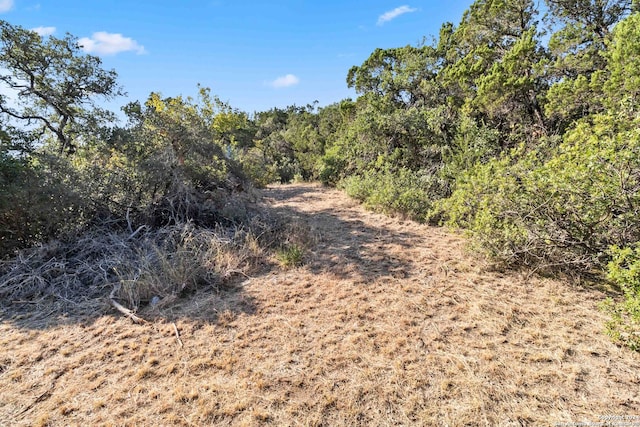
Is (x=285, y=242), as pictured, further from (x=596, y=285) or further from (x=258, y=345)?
(x=596, y=285)

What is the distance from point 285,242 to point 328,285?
1.28m

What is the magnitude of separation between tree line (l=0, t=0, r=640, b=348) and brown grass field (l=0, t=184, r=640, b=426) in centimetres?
57

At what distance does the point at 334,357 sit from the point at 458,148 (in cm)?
612

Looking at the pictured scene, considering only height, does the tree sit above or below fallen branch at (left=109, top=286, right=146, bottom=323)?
above

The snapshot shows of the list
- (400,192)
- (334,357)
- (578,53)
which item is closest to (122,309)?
(334,357)

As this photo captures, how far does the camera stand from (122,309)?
2852 mm

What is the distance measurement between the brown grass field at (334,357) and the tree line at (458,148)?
57 centimetres

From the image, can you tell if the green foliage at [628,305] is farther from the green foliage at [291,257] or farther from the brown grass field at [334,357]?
the green foliage at [291,257]

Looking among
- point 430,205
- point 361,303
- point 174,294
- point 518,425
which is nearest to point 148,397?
point 174,294

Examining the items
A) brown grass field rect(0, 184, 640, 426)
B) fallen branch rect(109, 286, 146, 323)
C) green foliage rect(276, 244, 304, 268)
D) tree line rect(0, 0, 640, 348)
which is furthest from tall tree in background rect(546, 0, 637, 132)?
fallen branch rect(109, 286, 146, 323)

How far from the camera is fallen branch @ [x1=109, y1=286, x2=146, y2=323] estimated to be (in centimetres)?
272

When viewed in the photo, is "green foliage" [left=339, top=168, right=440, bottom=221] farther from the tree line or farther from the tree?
the tree

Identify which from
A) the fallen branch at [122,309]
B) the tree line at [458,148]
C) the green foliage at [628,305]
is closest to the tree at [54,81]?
the tree line at [458,148]

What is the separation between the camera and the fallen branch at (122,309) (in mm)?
2724
